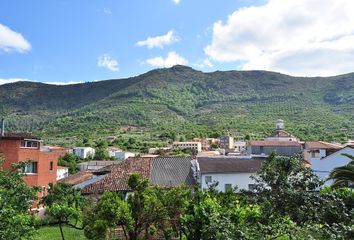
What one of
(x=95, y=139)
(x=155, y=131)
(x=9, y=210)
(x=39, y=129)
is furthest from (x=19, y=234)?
(x=39, y=129)

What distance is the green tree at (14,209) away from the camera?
827 centimetres

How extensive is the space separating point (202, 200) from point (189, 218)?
5.37ft

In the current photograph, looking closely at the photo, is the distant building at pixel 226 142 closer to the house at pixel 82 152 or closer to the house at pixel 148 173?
the house at pixel 82 152

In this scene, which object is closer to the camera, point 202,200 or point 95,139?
point 202,200

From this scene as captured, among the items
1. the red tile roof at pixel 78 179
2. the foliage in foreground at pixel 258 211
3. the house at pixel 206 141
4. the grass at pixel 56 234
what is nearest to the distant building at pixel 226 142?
the house at pixel 206 141

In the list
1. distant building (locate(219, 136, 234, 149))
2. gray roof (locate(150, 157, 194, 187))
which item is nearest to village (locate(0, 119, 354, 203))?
gray roof (locate(150, 157, 194, 187))

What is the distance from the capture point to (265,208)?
960cm

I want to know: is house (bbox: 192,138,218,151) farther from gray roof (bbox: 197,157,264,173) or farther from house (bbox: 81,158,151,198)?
house (bbox: 81,158,151,198)

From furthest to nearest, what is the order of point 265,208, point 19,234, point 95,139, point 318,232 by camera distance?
1. point 95,139
2. point 265,208
3. point 19,234
4. point 318,232

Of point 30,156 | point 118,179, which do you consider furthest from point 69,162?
point 118,179

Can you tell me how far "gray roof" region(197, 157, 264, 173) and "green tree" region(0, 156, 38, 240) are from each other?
71.0 feet

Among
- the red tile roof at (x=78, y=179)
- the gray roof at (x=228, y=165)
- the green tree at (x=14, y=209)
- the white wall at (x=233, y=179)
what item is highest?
the green tree at (x=14, y=209)

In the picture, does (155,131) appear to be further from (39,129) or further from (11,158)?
(11,158)

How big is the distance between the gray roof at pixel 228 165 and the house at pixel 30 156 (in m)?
13.6
